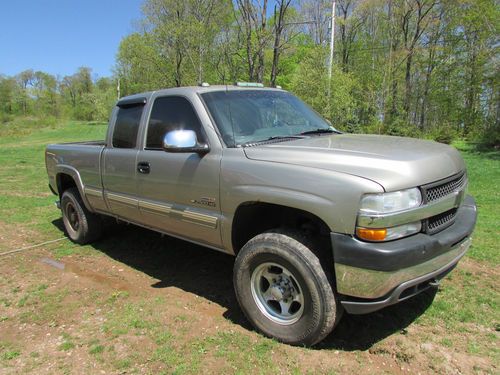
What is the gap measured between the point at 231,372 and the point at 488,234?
4186 mm

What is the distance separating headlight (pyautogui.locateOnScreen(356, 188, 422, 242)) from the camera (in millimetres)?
2557

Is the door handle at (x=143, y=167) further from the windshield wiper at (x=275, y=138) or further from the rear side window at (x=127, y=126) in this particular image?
the windshield wiper at (x=275, y=138)

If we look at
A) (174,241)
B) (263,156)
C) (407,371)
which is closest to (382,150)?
(263,156)

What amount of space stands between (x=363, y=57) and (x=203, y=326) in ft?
132

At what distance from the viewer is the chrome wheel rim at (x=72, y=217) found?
589cm

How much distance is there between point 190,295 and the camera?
4137mm

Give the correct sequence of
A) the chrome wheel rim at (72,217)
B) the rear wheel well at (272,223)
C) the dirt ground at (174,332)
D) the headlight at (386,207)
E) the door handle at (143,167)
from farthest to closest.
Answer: the chrome wheel rim at (72,217), the door handle at (143,167), the rear wheel well at (272,223), the dirt ground at (174,332), the headlight at (386,207)

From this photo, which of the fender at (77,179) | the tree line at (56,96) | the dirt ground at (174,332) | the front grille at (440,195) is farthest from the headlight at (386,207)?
the tree line at (56,96)

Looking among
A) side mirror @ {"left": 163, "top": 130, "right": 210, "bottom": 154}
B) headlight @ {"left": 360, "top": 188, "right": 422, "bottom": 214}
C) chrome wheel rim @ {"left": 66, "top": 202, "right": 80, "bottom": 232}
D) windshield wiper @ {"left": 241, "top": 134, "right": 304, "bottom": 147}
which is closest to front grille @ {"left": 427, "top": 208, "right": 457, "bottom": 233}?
headlight @ {"left": 360, "top": 188, "right": 422, "bottom": 214}

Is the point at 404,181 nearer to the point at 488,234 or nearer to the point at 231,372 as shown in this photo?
the point at 231,372

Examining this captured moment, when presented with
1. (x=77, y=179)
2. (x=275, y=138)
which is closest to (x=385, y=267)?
(x=275, y=138)

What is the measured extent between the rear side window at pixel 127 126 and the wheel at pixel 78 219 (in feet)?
4.74

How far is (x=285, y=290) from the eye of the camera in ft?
10.4

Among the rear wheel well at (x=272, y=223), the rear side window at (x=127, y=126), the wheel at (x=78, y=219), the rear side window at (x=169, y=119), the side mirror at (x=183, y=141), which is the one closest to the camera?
the rear wheel well at (x=272, y=223)
